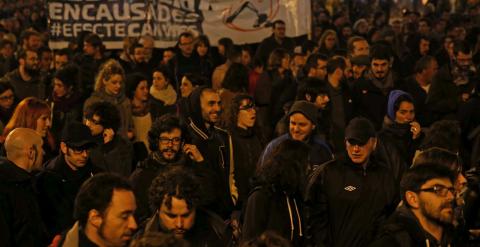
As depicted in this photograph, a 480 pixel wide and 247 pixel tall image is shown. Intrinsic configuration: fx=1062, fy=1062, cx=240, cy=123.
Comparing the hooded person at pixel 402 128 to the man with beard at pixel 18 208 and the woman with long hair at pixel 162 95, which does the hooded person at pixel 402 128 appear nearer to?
the woman with long hair at pixel 162 95

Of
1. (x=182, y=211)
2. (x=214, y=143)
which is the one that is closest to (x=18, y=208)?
(x=182, y=211)

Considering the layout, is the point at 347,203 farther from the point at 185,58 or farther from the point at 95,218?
the point at 185,58

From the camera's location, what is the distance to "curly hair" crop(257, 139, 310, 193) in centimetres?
670

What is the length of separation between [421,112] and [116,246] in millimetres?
7654

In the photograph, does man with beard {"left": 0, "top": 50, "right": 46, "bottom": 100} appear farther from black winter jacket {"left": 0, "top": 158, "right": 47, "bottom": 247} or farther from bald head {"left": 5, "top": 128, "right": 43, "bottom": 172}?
black winter jacket {"left": 0, "top": 158, "right": 47, "bottom": 247}

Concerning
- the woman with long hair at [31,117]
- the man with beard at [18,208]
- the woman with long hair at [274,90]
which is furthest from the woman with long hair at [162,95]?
the man with beard at [18,208]

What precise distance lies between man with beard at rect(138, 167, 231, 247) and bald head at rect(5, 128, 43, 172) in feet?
4.51

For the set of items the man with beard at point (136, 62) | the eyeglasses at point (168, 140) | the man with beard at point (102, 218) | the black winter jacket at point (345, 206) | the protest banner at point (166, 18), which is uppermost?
the protest banner at point (166, 18)

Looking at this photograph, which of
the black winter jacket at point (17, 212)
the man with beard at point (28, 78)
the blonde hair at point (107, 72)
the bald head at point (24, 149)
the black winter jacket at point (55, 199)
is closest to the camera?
the black winter jacket at point (17, 212)

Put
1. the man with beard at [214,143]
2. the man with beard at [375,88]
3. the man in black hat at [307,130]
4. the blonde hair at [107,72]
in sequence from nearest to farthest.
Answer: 1. the man with beard at [214,143]
2. the man in black hat at [307,130]
3. the blonde hair at [107,72]
4. the man with beard at [375,88]

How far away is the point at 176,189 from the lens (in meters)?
5.88

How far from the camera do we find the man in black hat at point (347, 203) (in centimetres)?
745

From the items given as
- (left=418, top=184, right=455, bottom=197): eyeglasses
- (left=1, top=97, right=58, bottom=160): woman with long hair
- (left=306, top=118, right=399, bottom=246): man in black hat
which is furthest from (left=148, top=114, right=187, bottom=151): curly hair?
(left=418, top=184, right=455, bottom=197): eyeglasses

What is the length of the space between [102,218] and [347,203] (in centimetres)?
255
